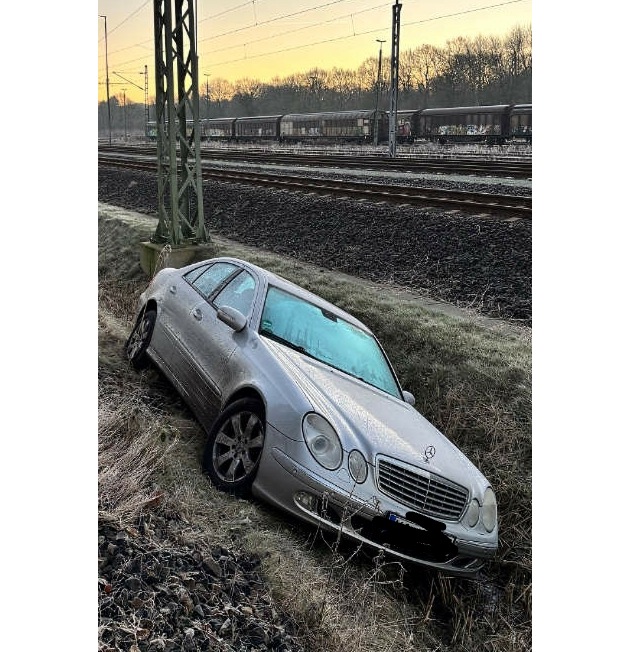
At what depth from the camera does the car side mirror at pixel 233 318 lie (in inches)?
137

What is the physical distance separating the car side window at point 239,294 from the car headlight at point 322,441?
0.82 metres

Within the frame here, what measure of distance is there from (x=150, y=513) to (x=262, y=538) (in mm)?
490

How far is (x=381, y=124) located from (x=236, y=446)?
4.82m

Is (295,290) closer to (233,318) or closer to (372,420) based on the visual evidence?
(233,318)

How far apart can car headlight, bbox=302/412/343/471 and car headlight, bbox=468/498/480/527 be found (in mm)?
701

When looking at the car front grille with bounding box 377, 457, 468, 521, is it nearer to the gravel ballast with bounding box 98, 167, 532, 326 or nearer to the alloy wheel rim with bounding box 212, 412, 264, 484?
the alloy wheel rim with bounding box 212, 412, 264, 484

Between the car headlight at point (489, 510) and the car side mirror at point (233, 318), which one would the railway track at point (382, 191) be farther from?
the car headlight at point (489, 510)

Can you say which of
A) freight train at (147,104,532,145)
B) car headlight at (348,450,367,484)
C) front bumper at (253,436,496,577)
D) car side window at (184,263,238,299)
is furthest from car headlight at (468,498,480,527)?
freight train at (147,104,532,145)

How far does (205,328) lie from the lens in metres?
3.63

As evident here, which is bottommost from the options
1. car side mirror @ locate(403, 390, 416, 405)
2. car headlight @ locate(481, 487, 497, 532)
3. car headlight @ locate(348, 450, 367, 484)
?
car headlight @ locate(481, 487, 497, 532)

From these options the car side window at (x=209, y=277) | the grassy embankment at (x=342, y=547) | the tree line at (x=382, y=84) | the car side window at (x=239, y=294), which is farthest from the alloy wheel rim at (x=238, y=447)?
the tree line at (x=382, y=84)

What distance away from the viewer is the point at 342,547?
119 inches

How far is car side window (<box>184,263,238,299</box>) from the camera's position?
154 inches
